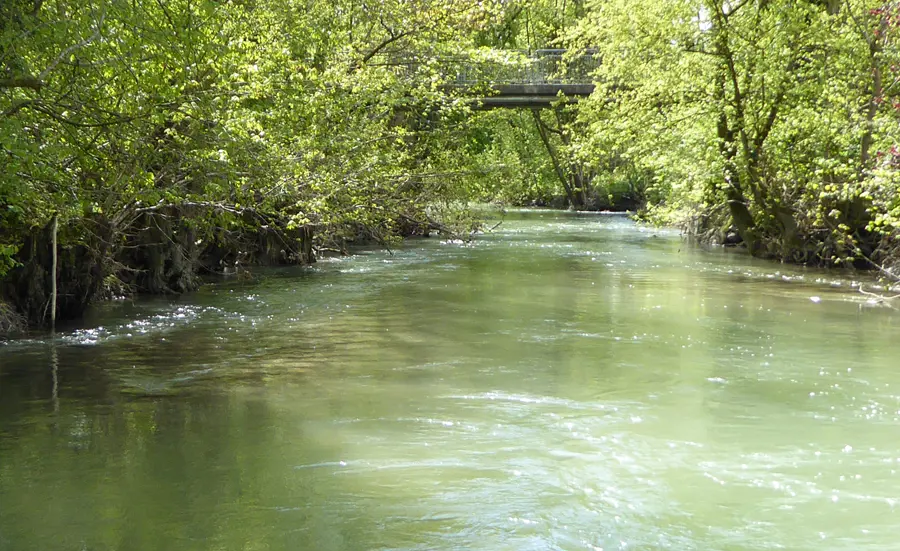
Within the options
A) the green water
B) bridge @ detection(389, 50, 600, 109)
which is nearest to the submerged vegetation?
the green water

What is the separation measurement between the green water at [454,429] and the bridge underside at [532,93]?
20455mm

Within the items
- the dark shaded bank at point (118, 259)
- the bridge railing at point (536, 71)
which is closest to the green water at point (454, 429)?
the dark shaded bank at point (118, 259)

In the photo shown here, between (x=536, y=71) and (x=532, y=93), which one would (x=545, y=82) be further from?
(x=532, y=93)

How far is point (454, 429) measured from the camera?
873cm

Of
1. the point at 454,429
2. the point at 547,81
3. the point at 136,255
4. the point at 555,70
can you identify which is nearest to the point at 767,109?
the point at 547,81

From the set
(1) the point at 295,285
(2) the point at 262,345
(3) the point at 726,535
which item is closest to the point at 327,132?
(1) the point at 295,285

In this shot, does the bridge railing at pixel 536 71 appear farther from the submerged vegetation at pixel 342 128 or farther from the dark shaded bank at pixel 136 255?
the dark shaded bank at pixel 136 255

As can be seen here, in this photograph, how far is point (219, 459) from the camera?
782 cm

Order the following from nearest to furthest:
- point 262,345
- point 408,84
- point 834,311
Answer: point 262,345, point 834,311, point 408,84

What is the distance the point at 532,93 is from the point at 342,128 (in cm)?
1615

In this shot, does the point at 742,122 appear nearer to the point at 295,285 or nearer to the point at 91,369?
the point at 295,285

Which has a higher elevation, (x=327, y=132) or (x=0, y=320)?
(x=327, y=132)

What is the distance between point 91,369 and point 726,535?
8.02 metres

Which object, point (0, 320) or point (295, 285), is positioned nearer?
point (0, 320)
